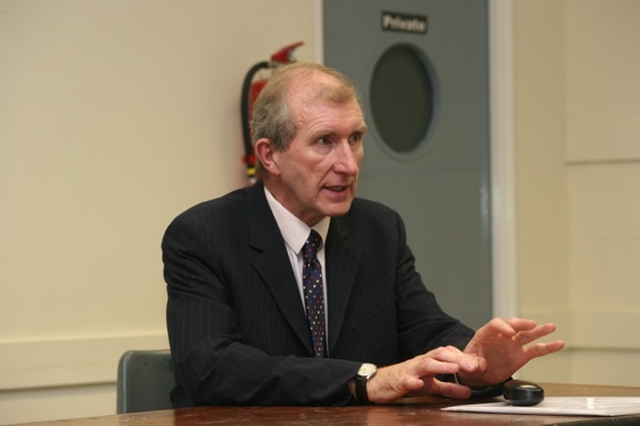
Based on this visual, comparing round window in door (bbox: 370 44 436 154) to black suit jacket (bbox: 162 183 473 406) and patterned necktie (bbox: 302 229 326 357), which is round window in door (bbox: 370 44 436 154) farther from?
patterned necktie (bbox: 302 229 326 357)

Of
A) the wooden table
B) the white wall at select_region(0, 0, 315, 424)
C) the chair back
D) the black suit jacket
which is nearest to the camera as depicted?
the wooden table

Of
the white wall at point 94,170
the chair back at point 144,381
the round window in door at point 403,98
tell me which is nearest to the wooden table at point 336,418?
the chair back at point 144,381

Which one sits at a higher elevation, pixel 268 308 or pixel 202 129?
pixel 202 129

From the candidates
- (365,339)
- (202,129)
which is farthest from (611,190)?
(365,339)

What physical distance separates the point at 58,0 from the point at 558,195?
250 cm

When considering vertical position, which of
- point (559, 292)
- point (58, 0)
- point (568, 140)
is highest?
point (58, 0)

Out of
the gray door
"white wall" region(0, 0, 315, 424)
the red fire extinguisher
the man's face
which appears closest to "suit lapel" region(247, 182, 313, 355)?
the man's face

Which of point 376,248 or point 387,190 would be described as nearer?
point 376,248

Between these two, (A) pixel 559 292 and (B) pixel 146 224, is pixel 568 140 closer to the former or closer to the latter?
(A) pixel 559 292

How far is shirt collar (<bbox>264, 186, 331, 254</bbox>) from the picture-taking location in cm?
261

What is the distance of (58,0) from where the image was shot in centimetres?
330

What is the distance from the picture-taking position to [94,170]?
336 centimetres

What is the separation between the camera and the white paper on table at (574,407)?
1.83m

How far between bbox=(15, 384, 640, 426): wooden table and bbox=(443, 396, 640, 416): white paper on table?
30 millimetres
